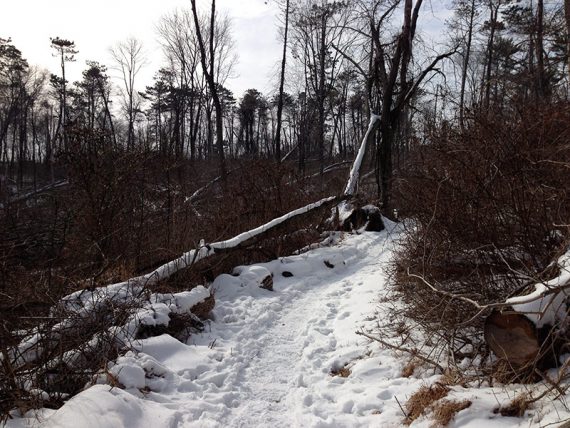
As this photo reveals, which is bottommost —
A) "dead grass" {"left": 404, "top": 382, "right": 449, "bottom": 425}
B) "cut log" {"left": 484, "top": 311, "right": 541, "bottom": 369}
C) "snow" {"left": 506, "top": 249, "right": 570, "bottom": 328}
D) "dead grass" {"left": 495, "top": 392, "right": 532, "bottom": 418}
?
"dead grass" {"left": 404, "top": 382, "right": 449, "bottom": 425}

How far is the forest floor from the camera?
2.62 meters

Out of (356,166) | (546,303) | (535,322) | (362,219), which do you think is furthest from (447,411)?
(356,166)

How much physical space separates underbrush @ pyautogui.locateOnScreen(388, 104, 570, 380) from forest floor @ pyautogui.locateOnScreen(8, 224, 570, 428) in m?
0.42

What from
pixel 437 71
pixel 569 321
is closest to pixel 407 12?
pixel 437 71

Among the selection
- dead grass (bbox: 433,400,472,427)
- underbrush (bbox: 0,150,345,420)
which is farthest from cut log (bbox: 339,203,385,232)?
dead grass (bbox: 433,400,472,427)

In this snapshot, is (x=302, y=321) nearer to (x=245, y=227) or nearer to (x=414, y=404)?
(x=414, y=404)

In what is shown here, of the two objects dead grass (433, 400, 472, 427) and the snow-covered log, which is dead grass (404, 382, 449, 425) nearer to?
dead grass (433, 400, 472, 427)

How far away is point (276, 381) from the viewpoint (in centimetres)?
372

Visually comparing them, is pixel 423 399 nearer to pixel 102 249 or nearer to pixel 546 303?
pixel 546 303

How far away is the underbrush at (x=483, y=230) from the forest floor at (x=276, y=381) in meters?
0.42

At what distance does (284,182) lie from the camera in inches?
407

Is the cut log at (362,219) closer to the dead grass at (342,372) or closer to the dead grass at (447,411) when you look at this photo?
the dead grass at (342,372)

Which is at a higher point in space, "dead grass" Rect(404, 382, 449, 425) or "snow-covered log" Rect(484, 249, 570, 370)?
"snow-covered log" Rect(484, 249, 570, 370)

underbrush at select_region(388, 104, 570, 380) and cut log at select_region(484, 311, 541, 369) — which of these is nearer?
cut log at select_region(484, 311, 541, 369)
